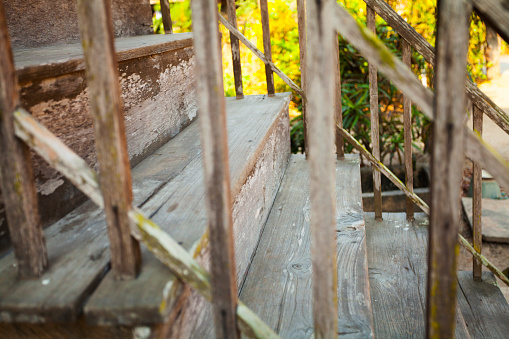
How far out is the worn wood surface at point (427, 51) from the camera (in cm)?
190

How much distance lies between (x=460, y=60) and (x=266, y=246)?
4.02 feet

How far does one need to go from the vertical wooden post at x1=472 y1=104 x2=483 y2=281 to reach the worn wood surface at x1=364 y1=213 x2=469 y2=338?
0.80 feet

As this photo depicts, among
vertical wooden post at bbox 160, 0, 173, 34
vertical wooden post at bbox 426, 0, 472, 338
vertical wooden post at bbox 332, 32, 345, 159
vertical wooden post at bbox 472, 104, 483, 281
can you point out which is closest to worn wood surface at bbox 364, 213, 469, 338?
vertical wooden post at bbox 472, 104, 483, 281

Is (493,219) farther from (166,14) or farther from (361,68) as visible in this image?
(166,14)

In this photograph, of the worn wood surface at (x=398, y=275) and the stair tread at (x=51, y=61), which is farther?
the worn wood surface at (x=398, y=275)

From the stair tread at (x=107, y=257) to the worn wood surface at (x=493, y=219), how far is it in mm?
2311

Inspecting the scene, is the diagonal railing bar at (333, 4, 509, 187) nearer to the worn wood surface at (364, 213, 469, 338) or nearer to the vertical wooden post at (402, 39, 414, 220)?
the worn wood surface at (364, 213, 469, 338)

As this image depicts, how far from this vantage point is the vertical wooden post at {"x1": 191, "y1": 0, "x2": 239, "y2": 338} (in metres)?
0.86

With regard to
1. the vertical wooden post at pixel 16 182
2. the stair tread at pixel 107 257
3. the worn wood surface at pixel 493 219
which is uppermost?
the vertical wooden post at pixel 16 182

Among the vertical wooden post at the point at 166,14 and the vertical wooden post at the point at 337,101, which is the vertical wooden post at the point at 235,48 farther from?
the vertical wooden post at the point at 337,101

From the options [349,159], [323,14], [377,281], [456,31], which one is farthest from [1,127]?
[349,159]

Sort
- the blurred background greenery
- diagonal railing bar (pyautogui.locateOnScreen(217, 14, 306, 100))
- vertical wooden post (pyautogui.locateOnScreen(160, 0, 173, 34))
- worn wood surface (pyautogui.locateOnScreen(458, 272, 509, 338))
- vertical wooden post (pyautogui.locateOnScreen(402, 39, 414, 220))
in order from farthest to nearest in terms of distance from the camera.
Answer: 1. the blurred background greenery
2. vertical wooden post (pyautogui.locateOnScreen(160, 0, 173, 34))
3. diagonal railing bar (pyautogui.locateOnScreen(217, 14, 306, 100))
4. vertical wooden post (pyautogui.locateOnScreen(402, 39, 414, 220))
5. worn wood surface (pyautogui.locateOnScreen(458, 272, 509, 338))

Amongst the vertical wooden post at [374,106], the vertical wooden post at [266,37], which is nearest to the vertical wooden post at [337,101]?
the vertical wooden post at [374,106]

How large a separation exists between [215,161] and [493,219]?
129 inches
